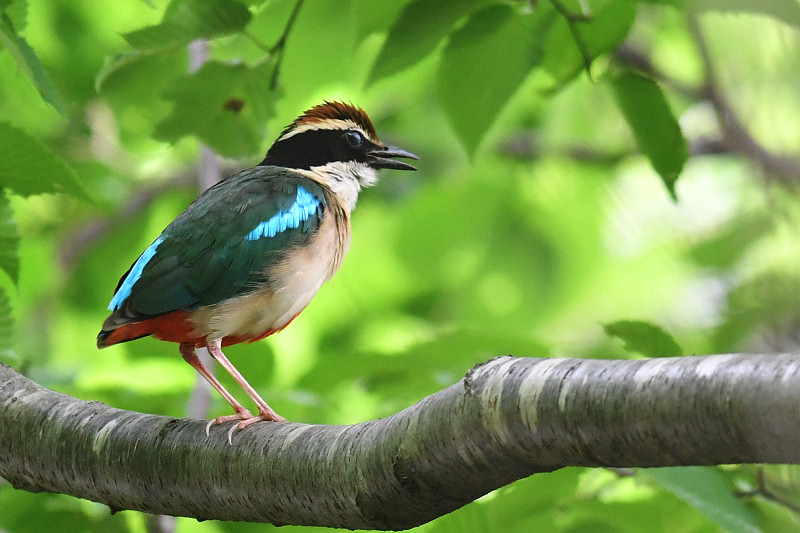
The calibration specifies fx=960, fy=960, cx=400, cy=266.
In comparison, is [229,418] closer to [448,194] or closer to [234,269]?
[234,269]

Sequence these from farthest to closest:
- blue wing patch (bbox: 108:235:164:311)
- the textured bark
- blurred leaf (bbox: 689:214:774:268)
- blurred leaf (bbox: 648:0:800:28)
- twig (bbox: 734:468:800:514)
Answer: blue wing patch (bbox: 108:235:164:311)
twig (bbox: 734:468:800:514)
blurred leaf (bbox: 689:214:774:268)
blurred leaf (bbox: 648:0:800:28)
the textured bark

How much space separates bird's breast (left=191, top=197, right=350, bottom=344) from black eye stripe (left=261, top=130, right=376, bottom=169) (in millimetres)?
977

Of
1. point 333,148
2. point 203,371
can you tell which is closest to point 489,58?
point 203,371

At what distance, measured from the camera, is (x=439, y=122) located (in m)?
8.78

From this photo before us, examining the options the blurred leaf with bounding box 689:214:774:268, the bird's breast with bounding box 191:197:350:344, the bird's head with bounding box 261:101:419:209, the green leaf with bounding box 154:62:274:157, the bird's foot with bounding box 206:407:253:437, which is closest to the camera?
the blurred leaf with bounding box 689:214:774:268

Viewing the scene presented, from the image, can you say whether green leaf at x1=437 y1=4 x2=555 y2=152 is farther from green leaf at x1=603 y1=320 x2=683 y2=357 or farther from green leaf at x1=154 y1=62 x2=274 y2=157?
green leaf at x1=603 y1=320 x2=683 y2=357

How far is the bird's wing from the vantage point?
4.47 metres

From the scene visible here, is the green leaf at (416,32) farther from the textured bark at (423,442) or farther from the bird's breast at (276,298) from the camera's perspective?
the textured bark at (423,442)

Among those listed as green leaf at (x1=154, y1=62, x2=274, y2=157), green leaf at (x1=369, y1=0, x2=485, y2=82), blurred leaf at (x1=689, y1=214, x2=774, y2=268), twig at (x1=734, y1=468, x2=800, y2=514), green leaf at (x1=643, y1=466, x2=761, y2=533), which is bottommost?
twig at (x1=734, y1=468, x2=800, y2=514)

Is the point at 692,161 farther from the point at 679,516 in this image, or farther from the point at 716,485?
the point at 716,485

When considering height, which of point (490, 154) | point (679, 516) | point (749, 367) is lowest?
point (679, 516)

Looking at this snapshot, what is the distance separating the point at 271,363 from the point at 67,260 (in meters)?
5.46

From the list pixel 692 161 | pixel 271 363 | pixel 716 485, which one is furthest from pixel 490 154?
pixel 716 485

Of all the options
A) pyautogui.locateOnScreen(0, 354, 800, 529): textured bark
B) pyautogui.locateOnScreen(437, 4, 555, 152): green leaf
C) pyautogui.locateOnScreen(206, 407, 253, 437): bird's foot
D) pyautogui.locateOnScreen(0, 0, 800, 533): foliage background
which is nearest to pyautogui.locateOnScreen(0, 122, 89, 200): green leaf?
pyautogui.locateOnScreen(0, 0, 800, 533): foliage background
